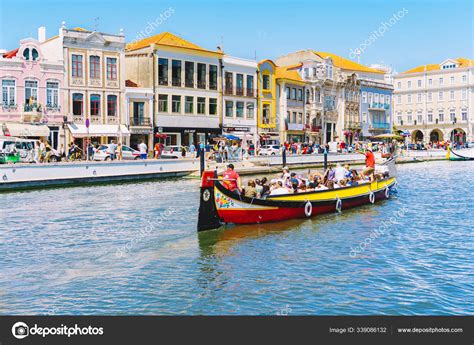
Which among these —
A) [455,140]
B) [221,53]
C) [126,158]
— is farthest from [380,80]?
[126,158]

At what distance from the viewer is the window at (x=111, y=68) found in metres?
47.1

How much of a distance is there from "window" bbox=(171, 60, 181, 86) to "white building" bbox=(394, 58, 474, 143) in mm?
52637

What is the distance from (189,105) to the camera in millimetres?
53125

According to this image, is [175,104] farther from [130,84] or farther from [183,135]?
[130,84]

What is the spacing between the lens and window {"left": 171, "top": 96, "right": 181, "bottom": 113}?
51.5m

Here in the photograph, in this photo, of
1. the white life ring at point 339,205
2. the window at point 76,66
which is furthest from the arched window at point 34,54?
the white life ring at point 339,205

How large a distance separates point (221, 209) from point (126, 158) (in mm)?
25128

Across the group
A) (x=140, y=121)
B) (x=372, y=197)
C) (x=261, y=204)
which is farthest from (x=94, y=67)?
(x=261, y=204)

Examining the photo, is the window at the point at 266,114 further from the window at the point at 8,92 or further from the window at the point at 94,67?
the window at the point at 8,92

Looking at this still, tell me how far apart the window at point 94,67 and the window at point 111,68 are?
2.99 feet

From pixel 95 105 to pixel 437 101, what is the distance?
2501 inches

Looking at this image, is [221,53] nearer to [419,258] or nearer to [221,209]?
[221,209]

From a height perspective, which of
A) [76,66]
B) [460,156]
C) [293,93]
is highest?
[76,66]
